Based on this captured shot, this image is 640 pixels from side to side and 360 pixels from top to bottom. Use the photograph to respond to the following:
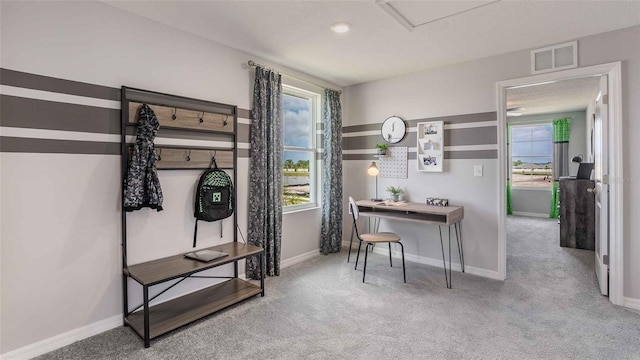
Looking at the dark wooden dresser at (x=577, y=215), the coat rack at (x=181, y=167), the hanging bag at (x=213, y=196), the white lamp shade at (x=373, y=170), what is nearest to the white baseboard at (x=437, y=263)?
the white lamp shade at (x=373, y=170)

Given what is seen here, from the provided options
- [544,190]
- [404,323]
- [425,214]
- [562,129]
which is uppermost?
[562,129]

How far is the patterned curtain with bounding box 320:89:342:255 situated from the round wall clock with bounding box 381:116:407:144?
2.11ft

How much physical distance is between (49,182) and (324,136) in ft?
9.62

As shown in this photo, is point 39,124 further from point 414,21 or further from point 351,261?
point 351,261

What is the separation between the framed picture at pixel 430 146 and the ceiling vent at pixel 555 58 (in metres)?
1.04

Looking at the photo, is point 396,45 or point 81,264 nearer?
point 81,264

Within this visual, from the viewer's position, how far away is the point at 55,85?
2.09 m

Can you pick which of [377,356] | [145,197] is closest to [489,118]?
[377,356]

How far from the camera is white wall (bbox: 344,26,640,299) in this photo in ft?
8.75

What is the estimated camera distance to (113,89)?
235cm

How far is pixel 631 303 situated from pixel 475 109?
220cm

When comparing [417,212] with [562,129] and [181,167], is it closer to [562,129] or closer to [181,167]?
[181,167]

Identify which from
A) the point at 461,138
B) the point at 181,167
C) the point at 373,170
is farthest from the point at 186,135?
the point at 461,138

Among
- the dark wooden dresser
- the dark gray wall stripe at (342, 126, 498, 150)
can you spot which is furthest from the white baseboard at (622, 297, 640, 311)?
the dark wooden dresser
